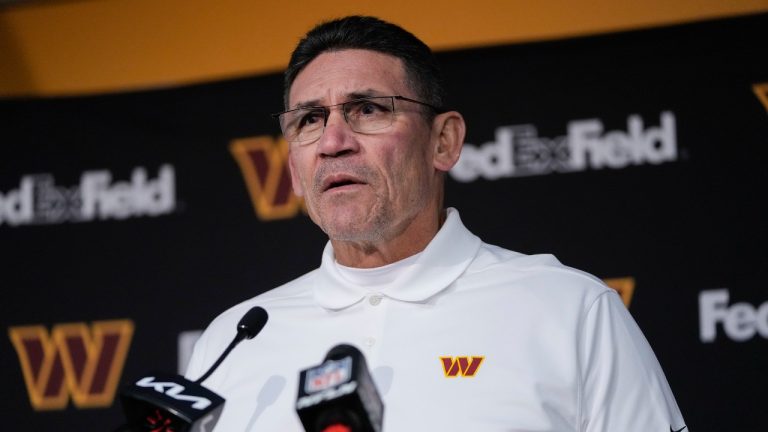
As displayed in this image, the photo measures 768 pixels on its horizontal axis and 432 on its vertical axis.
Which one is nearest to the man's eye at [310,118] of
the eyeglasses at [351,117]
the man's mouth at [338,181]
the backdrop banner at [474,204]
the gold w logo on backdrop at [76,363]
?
the eyeglasses at [351,117]

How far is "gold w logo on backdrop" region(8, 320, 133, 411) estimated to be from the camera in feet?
12.1

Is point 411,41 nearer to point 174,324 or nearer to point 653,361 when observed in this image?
point 653,361

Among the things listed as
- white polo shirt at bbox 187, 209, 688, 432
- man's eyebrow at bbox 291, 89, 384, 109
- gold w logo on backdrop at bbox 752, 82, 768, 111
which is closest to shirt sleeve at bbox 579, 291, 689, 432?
white polo shirt at bbox 187, 209, 688, 432

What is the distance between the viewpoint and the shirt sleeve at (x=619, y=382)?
2205 mm

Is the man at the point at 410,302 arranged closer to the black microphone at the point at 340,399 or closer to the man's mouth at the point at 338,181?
the man's mouth at the point at 338,181

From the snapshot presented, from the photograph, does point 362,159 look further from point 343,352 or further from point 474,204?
point 474,204

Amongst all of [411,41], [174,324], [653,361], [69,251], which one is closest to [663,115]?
[411,41]

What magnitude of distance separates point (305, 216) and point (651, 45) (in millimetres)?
1135

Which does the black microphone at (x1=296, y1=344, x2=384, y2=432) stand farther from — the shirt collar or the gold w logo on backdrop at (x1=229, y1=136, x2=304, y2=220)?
the gold w logo on backdrop at (x1=229, y1=136, x2=304, y2=220)

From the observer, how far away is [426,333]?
242 centimetres

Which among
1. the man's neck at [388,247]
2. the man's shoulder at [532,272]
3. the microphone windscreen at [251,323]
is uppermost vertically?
the man's neck at [388,247]

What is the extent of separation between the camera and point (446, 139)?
2781mm

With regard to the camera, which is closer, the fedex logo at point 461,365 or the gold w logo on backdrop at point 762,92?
the fedex logo at point 461,365

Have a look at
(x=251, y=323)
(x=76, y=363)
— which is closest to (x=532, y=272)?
(x=251, y=323)
